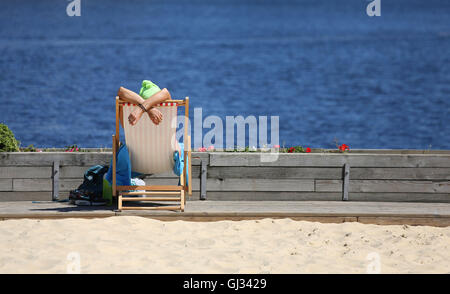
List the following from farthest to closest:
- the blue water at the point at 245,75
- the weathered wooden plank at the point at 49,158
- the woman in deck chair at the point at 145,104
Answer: the blue water at the point at 245,75, the weathered wooden plank at the point at 49,158, the woman in deck chair at the point at 145,104

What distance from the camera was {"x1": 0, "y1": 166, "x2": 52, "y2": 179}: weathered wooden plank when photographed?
615cm

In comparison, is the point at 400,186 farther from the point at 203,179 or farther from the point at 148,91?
the point at 148,91

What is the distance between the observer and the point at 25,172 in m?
6.17

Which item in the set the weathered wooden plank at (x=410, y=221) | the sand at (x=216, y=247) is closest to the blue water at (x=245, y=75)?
the sand at (x=216, y=247)

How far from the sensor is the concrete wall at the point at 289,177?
621 centimetres

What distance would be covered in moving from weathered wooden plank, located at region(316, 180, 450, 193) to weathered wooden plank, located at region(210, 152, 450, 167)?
0.18m

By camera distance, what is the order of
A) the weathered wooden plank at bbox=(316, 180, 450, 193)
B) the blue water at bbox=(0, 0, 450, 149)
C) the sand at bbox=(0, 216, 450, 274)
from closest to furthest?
the sand at bbox=(0, 216, 450, 274) → the weathered wooden plank at bbox=(316, 180, 450, 193) → the blue water at bbox=(0, 0, 450, 149)

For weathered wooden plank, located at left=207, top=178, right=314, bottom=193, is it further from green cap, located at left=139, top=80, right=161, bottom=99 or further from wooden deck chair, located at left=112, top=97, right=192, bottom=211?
green cap, located at left=139, top=80, right=161, bottom=99

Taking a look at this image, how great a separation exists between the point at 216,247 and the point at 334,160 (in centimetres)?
186

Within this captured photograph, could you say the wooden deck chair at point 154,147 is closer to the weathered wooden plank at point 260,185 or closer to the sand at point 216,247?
the sand at point 216,247

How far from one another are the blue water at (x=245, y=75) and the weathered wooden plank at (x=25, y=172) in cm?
1498

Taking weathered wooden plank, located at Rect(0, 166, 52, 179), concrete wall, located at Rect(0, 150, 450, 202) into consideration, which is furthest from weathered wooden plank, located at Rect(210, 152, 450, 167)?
weathered wooden plank, located at Rect(0, 166, 52, 179)
